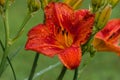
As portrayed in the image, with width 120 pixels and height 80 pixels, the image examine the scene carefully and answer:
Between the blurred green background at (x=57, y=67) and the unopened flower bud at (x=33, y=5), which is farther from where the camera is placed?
the blurred green background at (x=57, y=67)

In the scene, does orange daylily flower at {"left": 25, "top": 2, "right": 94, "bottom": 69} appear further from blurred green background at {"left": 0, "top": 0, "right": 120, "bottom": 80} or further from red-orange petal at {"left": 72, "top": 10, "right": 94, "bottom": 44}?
blurred green background at {"left": 0, "top": 0, "right": 120, "bottom": 80}

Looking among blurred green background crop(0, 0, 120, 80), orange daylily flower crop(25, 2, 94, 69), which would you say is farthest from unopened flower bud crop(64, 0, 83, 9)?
blurred green background crop(0, 0, 120, 80)

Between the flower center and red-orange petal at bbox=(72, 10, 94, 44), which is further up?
red-orange petal at bbox=(72, 10, 94, 44)

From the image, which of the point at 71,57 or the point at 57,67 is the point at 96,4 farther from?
the point at 57,67

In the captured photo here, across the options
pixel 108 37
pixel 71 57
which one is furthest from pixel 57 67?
pixel 71 57

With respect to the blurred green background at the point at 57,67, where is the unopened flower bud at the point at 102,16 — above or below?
above

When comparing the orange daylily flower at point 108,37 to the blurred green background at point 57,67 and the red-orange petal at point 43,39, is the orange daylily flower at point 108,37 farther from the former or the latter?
the blurred green background at point 57,67

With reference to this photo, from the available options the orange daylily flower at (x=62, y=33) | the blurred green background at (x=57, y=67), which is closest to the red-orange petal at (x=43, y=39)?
the orange daylily flower at (x=62, y=33)
